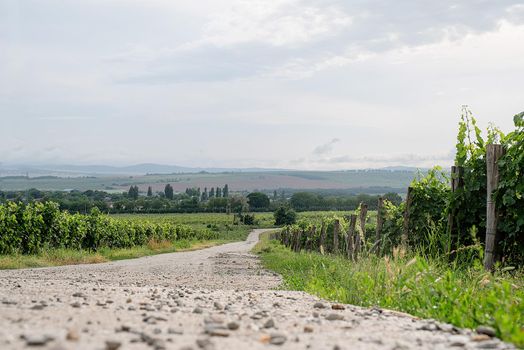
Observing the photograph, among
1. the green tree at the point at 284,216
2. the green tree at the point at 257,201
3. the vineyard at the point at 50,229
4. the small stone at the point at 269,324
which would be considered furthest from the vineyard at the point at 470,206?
the green tree at the point at 257,201

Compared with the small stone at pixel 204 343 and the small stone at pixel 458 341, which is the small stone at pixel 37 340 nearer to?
the small stone at pixel 204 343

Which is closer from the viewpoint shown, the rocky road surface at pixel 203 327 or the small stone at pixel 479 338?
the rocky road surface at pixel 203 327

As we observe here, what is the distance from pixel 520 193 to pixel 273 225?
110303mm

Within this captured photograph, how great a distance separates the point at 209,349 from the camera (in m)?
3.52

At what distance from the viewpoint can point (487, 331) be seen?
4.27m

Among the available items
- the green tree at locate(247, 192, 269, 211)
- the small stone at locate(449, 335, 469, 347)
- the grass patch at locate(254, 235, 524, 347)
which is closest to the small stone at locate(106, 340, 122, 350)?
the small stone at locate(449, 335, 469, 347)

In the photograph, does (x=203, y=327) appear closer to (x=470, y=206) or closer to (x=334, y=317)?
(x=334, y=317)

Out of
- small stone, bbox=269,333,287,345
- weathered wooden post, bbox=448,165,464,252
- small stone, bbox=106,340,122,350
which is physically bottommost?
small stone, bbox=269,333,287,345

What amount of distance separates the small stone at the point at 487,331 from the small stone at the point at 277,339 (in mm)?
1586

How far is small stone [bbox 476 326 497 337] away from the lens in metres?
4.23

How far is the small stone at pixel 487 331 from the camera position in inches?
167

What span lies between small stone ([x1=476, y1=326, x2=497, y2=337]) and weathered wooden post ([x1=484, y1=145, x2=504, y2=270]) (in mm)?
4665

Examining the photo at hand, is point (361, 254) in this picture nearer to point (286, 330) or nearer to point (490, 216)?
point (490, 216)

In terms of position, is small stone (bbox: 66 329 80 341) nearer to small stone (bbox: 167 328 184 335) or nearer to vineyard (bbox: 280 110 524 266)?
small stone (bbox: 167 328 184 335)
